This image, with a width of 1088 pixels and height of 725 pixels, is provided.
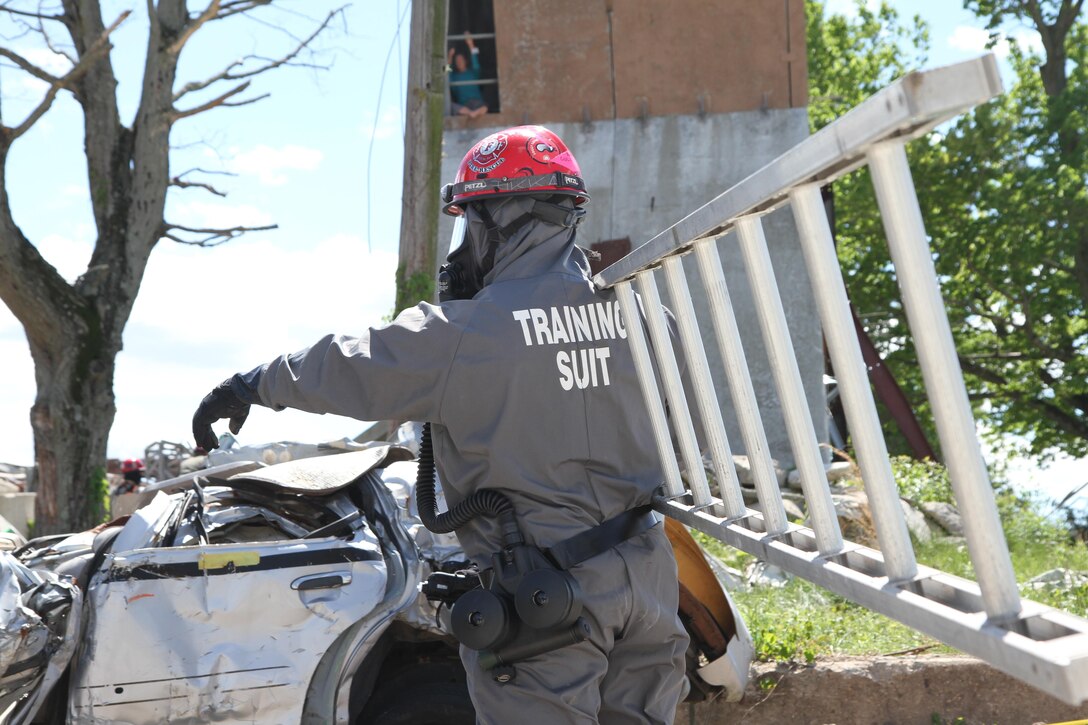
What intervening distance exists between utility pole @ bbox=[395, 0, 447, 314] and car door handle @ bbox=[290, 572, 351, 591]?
13.0 ft

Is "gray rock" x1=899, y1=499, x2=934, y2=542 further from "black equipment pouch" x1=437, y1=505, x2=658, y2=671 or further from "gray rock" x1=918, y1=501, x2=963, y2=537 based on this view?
"black equipment pouch" x1=437, y1=505, x2=658, y2=671

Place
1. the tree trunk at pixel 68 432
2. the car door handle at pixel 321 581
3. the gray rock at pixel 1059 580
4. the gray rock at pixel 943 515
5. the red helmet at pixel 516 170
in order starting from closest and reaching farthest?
the red helmet at pixel 516 170, the car door handle at pixel 321 581, the gray rock at pixel 1059 580, the tree trunk at pixel 68 432, the gray rock at pixel 943 515

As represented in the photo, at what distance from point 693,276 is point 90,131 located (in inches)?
261

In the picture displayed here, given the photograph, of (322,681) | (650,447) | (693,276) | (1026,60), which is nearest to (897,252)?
(650,447)

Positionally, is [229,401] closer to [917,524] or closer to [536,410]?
[536,410]

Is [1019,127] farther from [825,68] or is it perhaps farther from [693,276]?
[693,276]

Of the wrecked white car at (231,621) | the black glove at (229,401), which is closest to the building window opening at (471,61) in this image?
the wrecked white car at (231,621)

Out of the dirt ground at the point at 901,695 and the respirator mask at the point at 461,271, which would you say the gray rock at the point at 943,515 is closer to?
the dirt ground at the point at 901,695

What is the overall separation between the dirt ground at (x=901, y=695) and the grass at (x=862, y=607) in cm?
16

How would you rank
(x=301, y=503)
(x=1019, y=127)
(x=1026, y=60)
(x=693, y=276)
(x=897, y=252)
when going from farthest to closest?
(x=1026, y=60) < (x=1019, y=127) < (x=693, y=276) < (x=301, y=503) < (x=897, y=252)

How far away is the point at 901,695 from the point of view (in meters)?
5.92

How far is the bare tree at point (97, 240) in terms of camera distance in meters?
9.48

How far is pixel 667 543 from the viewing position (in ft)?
11.4

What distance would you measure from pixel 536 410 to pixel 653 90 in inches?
433
